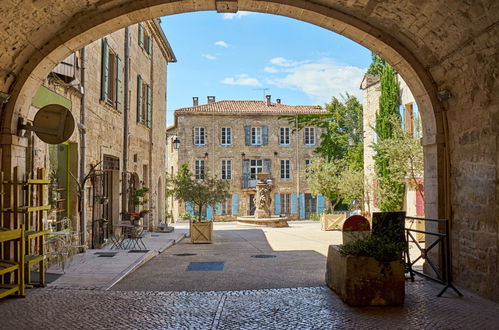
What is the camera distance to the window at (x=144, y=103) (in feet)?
48.4

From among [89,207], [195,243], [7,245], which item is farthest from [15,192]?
[195,243]

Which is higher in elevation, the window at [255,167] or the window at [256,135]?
the window at [256,135]

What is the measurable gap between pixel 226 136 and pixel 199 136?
178 centimetres

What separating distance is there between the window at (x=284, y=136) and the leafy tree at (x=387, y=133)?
14.0 meters

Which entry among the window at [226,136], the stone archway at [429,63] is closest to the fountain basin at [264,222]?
the window at [226,136]

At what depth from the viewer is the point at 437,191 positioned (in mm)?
6621

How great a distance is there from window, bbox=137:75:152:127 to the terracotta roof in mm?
14787

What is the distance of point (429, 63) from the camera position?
657 centimetres

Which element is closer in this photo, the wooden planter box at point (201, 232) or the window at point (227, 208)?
the wooden planter box at point (201, 232)

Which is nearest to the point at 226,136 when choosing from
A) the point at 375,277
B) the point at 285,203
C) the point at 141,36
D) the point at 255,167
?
the point at 255,167

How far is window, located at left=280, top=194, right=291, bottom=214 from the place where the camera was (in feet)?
102

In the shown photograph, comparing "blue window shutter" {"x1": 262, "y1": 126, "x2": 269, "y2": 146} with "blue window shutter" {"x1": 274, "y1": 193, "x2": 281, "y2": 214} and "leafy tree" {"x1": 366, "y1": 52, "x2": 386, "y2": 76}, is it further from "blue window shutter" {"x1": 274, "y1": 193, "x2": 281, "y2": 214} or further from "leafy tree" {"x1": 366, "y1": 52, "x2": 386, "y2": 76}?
"leafy tree" {"x1": 366, "y1": 52, "x2": 386, "y2": 76}

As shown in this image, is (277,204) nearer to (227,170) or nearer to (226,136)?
(227,170)

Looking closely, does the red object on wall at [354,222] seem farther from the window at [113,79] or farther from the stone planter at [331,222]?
the stone planter at [331,222]
